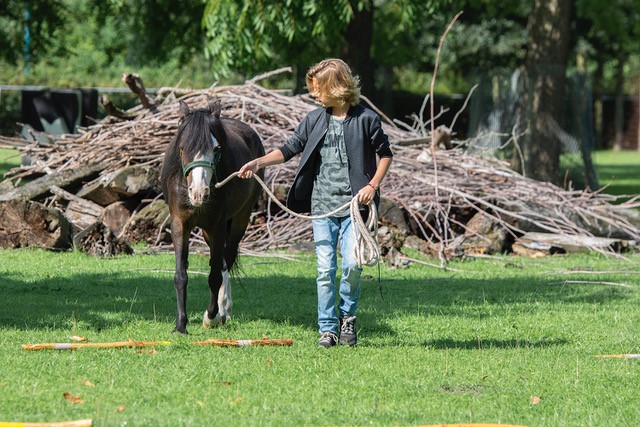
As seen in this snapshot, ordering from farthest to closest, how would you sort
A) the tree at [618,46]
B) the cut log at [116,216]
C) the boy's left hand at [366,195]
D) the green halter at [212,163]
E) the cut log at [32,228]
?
the tree at [618,46] < the cut log at [116,216] < the cut log at [32,228] < the green halter at [212,163] < the boy's left hand at [366,195]

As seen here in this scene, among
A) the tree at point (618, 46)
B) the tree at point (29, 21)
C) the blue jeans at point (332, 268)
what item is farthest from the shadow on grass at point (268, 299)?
the tree at point (618, 46)

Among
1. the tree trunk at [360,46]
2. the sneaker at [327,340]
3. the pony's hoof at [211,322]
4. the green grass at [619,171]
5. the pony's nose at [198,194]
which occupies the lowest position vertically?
the green grass at [619,171]

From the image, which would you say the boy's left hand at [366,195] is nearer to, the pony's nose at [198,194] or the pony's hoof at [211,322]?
the pony's nose at [198,194]

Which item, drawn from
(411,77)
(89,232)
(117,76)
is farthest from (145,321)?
(411,77)

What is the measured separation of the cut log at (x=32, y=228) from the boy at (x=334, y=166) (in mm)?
5915

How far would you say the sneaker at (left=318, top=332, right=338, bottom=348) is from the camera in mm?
7750

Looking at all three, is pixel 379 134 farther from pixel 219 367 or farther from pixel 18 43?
pixel 18 43

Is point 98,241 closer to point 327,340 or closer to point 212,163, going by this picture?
point 212,163

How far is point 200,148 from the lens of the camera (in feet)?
25.9

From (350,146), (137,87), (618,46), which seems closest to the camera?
(350,146)

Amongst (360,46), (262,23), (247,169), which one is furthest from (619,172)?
(247,169)

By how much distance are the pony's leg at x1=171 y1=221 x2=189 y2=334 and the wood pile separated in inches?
187

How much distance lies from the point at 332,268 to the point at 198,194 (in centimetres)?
110

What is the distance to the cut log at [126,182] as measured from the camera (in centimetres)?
1393
